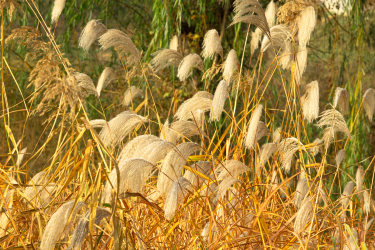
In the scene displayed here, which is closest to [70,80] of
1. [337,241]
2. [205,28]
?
[337,241]

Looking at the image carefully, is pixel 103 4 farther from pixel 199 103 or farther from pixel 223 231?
pixel 223 231

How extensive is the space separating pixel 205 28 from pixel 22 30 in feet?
6.96

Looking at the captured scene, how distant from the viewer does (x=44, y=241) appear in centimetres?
75

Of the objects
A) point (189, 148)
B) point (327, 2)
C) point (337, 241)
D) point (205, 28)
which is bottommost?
point (337, 241)

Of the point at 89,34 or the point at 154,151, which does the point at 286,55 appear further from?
the point at 154,151

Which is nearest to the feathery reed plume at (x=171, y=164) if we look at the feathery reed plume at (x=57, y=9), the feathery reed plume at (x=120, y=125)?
the feathery reed plume at (x=120, y=125)

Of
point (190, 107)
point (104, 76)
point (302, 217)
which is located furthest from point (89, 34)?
point (302, 217)

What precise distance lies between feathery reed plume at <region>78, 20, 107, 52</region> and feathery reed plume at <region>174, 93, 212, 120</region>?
0.38 m

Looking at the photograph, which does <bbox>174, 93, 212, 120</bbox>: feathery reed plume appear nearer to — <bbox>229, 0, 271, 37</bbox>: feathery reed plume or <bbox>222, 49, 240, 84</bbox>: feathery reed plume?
<bbox>222, 49, 240, 84</bbox>: feathery reed plume

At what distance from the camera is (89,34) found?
1.44 meters

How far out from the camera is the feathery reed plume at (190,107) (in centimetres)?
136

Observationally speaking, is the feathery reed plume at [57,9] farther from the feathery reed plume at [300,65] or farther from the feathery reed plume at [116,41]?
the feathery reed plume at [300,65]

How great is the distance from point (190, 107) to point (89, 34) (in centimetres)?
44

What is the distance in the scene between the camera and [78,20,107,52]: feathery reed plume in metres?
1.42
